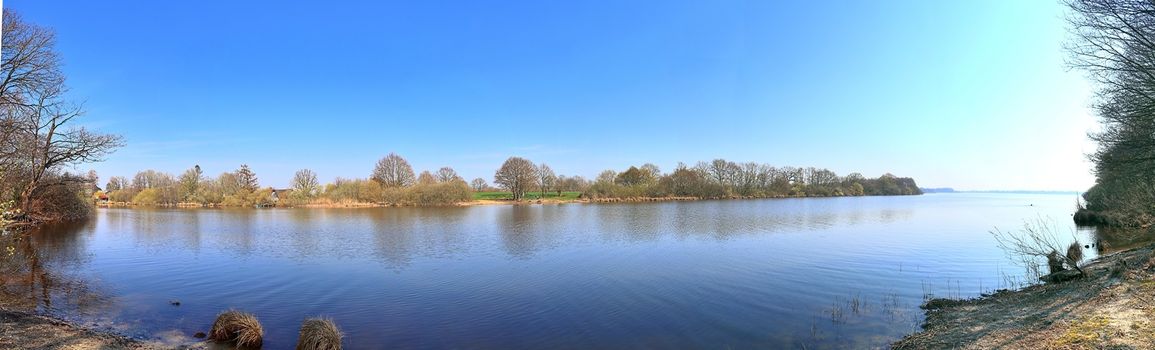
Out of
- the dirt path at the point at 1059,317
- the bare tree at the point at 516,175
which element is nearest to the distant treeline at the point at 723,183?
the bare tree at the point at 516,175

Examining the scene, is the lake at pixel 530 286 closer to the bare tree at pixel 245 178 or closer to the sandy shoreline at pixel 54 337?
the sandy shoreline at pixel 54 337

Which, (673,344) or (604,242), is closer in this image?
(673,344)

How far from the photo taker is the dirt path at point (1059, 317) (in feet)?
23.1

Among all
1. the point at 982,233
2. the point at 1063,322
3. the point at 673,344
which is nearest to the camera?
the point at 1063,322

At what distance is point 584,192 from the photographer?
91.9 meters

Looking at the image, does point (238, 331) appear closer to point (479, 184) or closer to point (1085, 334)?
point (1085, 334)

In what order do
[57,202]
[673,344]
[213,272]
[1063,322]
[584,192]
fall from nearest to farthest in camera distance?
[1063,322]
[673,344]
[213,272]
[57,202]
[584,192]

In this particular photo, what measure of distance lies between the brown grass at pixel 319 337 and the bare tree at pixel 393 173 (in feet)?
254

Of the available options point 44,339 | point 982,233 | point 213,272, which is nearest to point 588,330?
point 44,339

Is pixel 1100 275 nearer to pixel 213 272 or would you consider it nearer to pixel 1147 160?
pixel 1147 160

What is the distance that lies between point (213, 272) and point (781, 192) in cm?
10977

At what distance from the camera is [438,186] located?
3031 inches

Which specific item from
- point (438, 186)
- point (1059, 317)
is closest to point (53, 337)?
point (1059, 317)

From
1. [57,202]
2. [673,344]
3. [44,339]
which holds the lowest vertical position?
[673,344]
